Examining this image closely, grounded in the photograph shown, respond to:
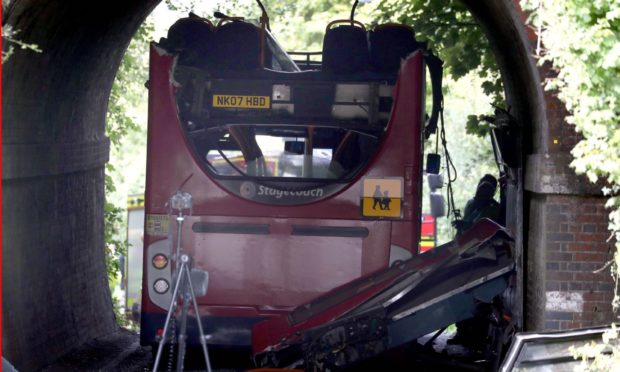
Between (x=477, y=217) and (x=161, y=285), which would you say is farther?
(x=477, y=217)

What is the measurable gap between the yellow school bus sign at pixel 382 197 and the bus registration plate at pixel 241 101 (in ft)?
3.97

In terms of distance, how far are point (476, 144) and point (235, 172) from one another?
2548 centimetres

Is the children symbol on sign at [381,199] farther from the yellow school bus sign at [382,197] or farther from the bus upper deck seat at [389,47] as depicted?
the bus upper deck seat at [389,47]

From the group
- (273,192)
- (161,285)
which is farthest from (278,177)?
(161,285)

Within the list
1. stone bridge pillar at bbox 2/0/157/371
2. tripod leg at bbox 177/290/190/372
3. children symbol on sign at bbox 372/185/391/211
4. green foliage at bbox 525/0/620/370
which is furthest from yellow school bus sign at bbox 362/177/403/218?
green foliage at bbox 525/0/620/370

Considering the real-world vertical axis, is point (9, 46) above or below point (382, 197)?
above

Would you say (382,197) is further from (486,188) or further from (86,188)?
(86,188)

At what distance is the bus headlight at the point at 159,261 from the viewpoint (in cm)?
1170

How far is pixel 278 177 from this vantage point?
11953 millimetres

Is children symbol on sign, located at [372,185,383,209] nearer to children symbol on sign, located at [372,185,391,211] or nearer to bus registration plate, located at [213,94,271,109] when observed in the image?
children symbol on sign, located at [372,185,391,211]

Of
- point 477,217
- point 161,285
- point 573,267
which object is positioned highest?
point 477,217

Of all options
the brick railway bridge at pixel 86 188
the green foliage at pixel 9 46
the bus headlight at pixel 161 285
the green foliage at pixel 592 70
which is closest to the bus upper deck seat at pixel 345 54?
the brick railway bridge at pixel 86 188

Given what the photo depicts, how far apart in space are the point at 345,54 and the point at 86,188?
4.94m

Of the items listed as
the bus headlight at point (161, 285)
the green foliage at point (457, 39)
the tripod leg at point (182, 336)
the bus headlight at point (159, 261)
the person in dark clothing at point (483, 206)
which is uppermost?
the green foliage at point (457, 39)
